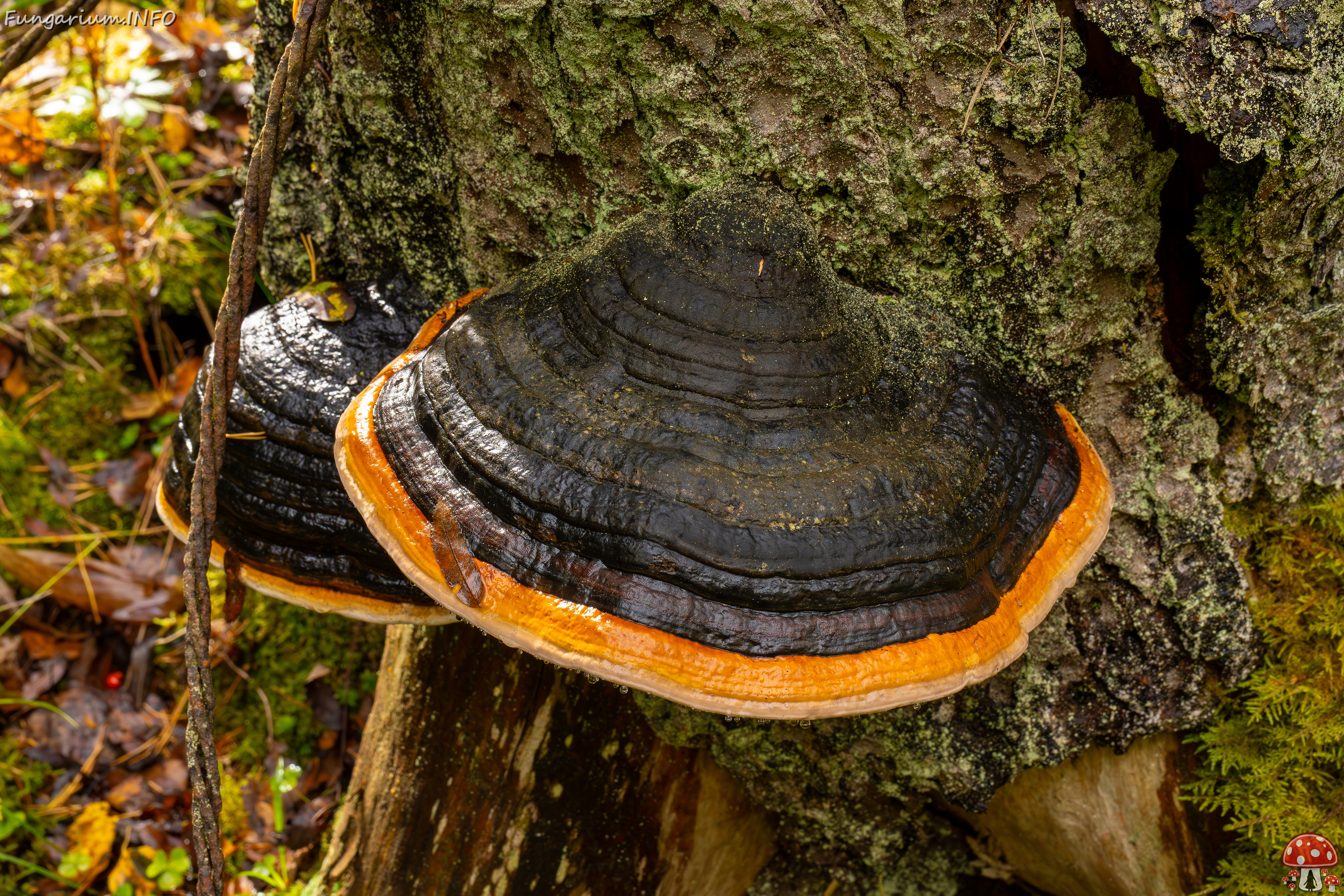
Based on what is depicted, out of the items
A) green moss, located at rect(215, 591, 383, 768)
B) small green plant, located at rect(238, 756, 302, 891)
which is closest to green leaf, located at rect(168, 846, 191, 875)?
small green plant, located at rect(238, 756, 302, 891)

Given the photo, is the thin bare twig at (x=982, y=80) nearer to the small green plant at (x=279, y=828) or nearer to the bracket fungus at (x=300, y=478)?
the bracket fungus at (x=300, y=478)

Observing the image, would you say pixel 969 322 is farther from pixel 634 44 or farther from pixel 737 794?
pixel 737 794

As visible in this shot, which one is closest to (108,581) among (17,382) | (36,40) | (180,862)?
(17,382)

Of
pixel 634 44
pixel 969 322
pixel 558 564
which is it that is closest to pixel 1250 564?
pixel 969 322

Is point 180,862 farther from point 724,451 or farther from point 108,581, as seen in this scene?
point 724,451

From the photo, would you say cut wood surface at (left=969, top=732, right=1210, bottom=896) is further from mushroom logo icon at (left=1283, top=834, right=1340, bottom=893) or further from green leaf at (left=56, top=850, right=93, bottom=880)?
green leaf at (left=56, top=850, right=93, bottom=880)

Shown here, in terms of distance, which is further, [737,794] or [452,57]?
[737,794]

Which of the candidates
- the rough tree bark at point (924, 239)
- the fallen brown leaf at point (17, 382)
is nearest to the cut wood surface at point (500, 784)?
the rough tree bark at point (924, 239)
